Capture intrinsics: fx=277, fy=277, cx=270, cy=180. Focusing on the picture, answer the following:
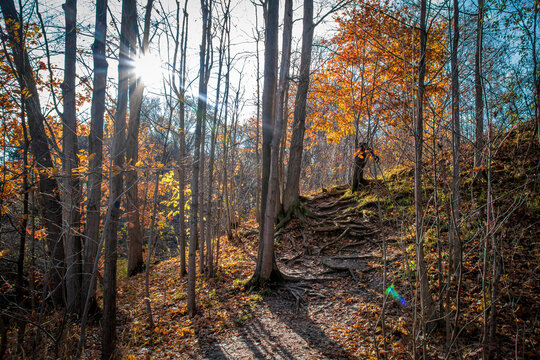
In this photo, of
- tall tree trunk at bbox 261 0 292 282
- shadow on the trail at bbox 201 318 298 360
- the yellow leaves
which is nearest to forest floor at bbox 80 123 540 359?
shadow on the trail at bbox 201 318 298 360

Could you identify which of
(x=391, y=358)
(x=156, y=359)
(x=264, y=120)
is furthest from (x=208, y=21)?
(x=391, y=358)

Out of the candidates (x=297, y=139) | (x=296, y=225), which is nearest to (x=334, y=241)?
(x=296, y=225)

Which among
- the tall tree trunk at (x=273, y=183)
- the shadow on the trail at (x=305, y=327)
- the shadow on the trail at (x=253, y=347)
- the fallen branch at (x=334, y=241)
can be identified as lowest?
the shadow on the trail at (x=253, y=347)

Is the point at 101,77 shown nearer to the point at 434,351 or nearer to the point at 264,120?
the point at 264,120

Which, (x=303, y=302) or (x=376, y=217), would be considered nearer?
(x=303, y=302)

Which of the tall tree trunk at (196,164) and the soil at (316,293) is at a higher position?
the tall tree trunk at (196,164)

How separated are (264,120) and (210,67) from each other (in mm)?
1898

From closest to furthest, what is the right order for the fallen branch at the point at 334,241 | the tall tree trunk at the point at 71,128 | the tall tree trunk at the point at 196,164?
the tall tree trunk at the point at 71,128 < the tall tree trunk at the point at 196,164 < the fallen branch at the point at 334,241

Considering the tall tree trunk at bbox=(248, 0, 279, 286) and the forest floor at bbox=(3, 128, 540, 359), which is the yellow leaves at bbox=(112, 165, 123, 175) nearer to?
the forest floor at bbox=(3, 128, 540, 359)

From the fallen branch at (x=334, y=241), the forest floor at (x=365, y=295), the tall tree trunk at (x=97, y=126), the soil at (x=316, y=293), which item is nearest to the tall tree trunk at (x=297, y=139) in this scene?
the soil at (x=316, y=293)

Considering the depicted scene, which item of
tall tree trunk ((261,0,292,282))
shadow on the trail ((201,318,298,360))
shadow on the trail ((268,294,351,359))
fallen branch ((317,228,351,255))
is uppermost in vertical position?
tall tree trunk ((261,0,292,282))

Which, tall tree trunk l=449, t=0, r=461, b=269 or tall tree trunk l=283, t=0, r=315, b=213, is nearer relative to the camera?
tall tree trunk l=449, t=0, r=461, b=269

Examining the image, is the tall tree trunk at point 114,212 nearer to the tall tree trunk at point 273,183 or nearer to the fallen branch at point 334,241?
the tall tree trunk at point 273,183

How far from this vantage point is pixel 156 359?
163 inches
